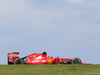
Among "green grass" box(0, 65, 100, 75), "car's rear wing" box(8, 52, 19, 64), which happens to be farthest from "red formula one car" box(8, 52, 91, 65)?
"green grass" box(0, 65, 100, 75)

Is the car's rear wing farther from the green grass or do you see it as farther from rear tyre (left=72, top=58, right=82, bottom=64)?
the green grass

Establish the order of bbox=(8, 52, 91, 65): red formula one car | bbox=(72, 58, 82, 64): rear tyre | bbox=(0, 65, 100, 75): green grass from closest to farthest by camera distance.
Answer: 1. bbox=(0, 65, 100, 75): green grass
2. bbox=(8, 52, 91, 65): red formula one car
3. bbox=(72, 58, 82, 64): rear tyre

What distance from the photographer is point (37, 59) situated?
31.8 m

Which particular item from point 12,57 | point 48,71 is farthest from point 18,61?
point 48,71

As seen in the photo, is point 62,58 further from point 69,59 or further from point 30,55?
point 30,55

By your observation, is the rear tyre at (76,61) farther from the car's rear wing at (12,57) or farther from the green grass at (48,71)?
the green grass at (48,71)

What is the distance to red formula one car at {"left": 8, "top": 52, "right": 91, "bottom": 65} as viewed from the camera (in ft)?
103

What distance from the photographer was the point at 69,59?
32.1 metres

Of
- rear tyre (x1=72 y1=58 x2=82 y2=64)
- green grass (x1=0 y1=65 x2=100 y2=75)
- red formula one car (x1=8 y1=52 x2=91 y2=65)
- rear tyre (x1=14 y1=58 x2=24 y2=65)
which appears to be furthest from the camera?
rear tyre (x1=72 y1=58 x2=82 y2=64)

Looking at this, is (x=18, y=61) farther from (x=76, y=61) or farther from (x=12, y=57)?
(x=76, y=61)

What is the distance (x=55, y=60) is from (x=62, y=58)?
906 mm

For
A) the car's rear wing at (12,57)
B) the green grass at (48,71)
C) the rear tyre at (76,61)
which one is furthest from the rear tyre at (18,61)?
the green grass at (48,71)

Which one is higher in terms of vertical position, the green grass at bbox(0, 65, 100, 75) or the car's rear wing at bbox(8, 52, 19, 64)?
the car's rear wing at bbox(8, 52, 19, 64)

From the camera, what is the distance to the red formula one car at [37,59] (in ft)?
103
